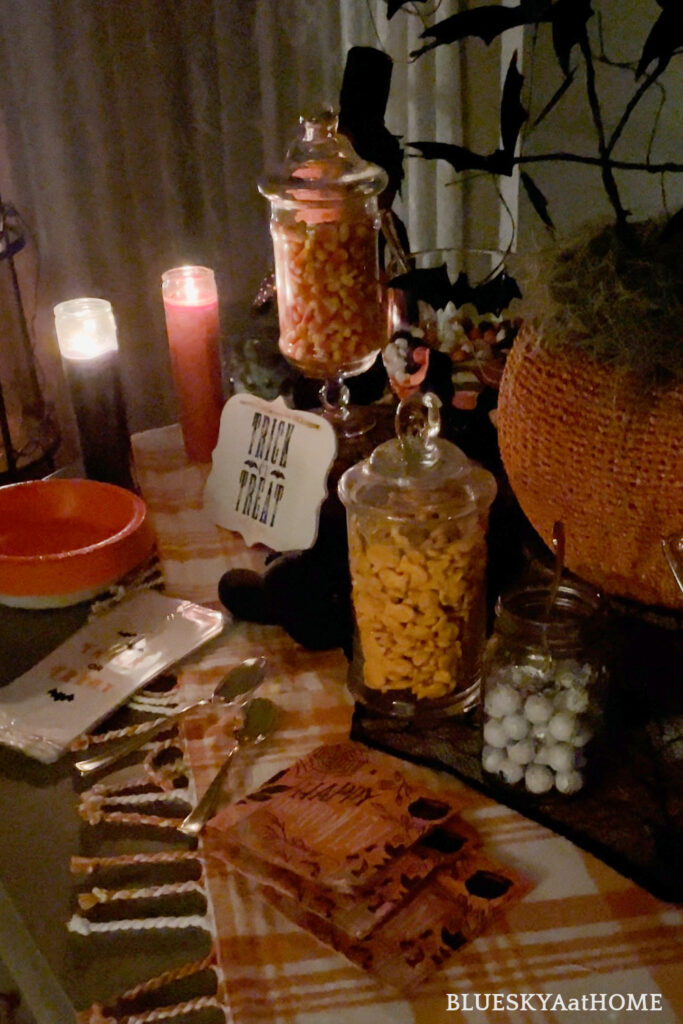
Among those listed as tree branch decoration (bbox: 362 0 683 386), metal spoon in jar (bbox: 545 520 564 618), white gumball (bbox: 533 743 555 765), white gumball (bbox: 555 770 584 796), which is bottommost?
white gumball (bbox: 555 770 584 796)

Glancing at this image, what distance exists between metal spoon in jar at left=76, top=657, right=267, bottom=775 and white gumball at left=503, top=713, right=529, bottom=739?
0.22 meters

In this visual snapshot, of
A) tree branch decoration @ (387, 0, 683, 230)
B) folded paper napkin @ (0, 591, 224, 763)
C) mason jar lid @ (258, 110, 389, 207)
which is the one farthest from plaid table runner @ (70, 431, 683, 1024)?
mason jar lid @ (258, 110, 389, 207)

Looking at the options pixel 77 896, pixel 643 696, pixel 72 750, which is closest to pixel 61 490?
pixel 72 750

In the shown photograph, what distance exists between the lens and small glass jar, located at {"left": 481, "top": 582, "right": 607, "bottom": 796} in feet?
2.04

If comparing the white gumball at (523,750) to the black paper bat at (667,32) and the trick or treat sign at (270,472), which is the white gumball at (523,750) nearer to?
the trick or treat sign at (270,472)

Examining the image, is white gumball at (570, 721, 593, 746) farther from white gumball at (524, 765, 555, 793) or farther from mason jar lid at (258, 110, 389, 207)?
mason jar lid at (258, 110, 389, 207)

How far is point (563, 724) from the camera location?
0.62m

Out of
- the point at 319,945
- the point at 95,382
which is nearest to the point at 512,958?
the point at 319,945

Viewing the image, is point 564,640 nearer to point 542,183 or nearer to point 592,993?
point 592,993

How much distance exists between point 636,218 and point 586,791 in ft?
2.96

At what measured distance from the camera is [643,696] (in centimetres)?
71

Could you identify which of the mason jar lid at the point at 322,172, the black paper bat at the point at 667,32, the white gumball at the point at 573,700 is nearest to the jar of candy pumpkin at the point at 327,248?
the mason jar lid at the point at 322,172

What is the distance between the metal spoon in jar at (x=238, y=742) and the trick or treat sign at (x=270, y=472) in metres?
0.19

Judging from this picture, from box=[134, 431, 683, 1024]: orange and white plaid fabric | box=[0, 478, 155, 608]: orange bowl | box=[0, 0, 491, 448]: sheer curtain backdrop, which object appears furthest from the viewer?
box=[0, 0, 491, 448]: sheer curtain backdrop
